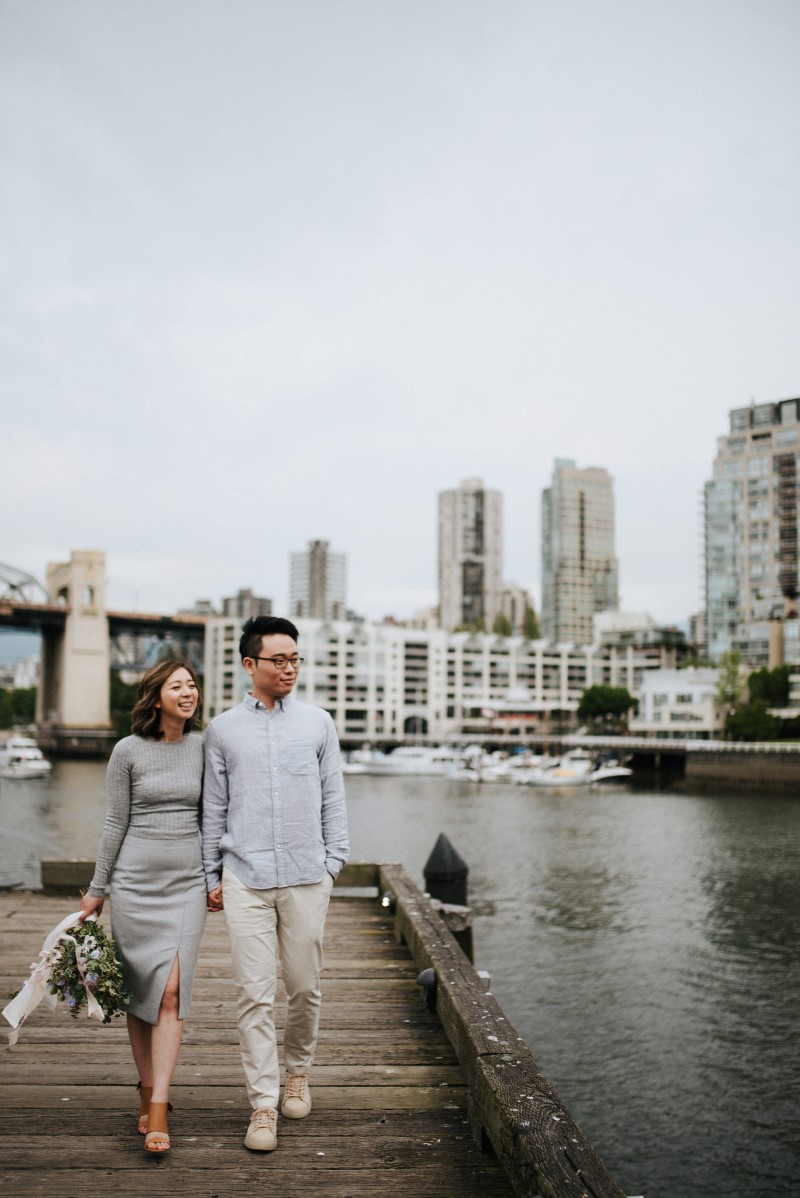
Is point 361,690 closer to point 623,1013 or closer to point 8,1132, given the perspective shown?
point 623,1013

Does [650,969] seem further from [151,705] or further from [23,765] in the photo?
[23,765]

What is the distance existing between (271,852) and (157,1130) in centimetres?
110

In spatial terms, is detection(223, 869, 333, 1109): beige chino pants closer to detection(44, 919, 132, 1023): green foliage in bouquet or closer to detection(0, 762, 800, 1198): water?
detection(44, 919, 132, 1023): green foliage in bouquet

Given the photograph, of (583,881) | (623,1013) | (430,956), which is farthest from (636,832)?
(430,956)

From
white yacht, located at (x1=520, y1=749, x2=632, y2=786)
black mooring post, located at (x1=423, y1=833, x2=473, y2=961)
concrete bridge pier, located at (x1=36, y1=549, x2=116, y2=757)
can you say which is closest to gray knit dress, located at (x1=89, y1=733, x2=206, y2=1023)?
black mooring post, located at (x1=423, y1=833, x2=473, y2=961)

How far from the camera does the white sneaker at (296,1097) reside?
4160 mm

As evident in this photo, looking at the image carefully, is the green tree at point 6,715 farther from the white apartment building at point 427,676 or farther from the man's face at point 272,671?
the man's face at point 272,671

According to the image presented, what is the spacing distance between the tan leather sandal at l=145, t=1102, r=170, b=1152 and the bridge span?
356 feet

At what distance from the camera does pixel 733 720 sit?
283 ft

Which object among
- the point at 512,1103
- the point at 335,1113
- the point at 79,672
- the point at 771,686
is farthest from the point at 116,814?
the point at 79,672

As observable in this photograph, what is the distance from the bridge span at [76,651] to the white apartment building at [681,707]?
57555 millimetres

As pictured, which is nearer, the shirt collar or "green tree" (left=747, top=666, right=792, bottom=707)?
the shirt collar

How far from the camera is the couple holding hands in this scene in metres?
4.02

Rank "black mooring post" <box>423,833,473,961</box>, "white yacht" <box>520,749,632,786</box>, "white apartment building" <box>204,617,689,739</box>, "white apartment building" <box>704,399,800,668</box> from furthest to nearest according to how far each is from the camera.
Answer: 1. "white apartment building" <box>204,617,689,739</box>
2. "white apartment building" <box>704,399,800,668</box>
3. "white yacht" <box>520,749,632,786</box>
4. "black mooring post" <box>423,833,473,961</box>
